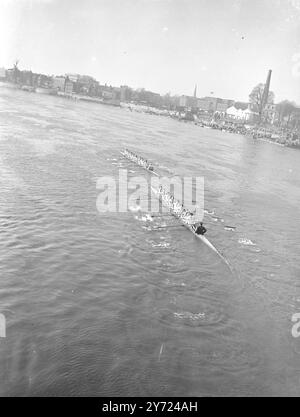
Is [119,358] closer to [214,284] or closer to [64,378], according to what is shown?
[64,378]

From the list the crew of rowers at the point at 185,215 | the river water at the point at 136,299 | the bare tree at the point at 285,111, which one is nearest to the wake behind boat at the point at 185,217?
the crew of rowers at the point at 185,215

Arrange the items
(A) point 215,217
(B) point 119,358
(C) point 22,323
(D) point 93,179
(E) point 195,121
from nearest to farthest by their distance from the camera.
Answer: (B) point 119,358 < (C) point 22,323 < (A) point 215,217 < (D) point 93,179 < (E) point 195,121

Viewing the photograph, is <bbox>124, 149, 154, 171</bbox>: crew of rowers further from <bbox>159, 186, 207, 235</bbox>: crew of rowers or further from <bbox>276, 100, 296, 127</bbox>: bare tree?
<bbox>276, 100, 296, 127</bbox>: bare tree

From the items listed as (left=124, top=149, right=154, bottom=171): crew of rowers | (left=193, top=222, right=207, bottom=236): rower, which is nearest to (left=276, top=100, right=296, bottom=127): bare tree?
(left=124, top=149, right=154, bottom=171): crew of rowers

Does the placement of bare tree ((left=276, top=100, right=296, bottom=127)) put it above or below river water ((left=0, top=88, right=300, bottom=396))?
above

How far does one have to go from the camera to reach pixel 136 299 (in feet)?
60.6

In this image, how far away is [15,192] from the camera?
30.0m

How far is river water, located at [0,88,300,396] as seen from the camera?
13977 millimetres

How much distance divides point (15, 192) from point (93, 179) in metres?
9.90

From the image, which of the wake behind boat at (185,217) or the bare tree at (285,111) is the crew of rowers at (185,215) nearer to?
the wake behind boat at (185,217)

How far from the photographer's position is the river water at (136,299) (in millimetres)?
13977

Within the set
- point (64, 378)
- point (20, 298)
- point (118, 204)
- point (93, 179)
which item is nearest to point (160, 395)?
point (64, 378)

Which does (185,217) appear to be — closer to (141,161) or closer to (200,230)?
(200,230)

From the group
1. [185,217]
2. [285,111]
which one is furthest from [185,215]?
[285,111]
